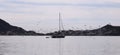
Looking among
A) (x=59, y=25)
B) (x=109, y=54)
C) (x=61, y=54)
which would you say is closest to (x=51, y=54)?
(x=61, y=54)

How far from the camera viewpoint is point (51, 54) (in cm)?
5703

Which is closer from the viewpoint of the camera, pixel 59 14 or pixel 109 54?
pixel 109 54

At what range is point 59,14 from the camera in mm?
140000

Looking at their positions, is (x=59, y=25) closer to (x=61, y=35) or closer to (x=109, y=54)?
(x=61, y=35)

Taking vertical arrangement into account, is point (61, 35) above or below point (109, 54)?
below

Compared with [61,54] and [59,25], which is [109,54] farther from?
[59,25]

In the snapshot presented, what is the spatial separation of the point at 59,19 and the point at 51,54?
3226 inches

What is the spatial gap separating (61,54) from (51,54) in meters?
1.86

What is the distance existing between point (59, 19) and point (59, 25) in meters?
2.68

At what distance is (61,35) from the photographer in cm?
14375

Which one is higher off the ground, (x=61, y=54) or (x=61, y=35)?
(x=61, y=54)

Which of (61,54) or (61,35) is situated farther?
(61,35)

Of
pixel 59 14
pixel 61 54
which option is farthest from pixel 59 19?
pixel 61 54

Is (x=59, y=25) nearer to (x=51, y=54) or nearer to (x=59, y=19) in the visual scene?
(x=59, y=19)
